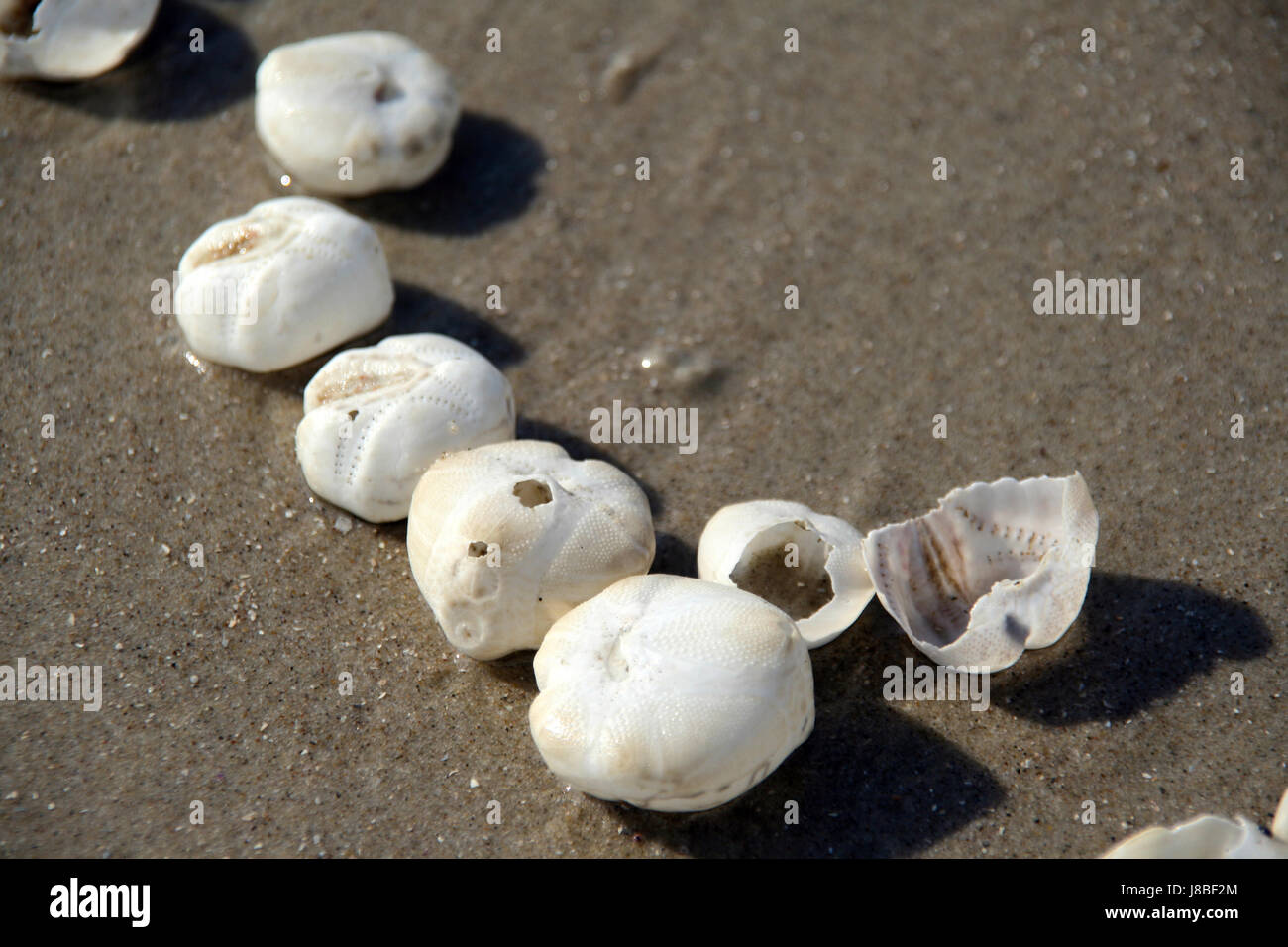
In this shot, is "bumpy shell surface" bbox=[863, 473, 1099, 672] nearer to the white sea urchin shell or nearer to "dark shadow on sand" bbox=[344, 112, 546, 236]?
the white sea urchin shell

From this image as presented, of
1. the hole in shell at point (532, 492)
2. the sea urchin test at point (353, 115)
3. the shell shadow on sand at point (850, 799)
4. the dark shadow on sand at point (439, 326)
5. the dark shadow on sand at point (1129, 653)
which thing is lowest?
the shell shadow on sand at point (850, 799)

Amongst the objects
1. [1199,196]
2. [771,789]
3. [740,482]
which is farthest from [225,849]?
[1199,196]

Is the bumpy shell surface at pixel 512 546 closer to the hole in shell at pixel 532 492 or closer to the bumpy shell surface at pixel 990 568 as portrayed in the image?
the hole in shell at pixel 532 492

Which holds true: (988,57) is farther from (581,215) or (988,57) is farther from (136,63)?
(136,63)

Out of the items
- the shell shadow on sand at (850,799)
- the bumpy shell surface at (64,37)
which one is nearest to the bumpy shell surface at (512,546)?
the shell shadow on sand at (850,799)

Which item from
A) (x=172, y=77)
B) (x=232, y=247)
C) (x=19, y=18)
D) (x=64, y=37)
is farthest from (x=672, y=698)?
(x=19, y=18)

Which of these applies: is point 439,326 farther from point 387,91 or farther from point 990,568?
point 990,568
